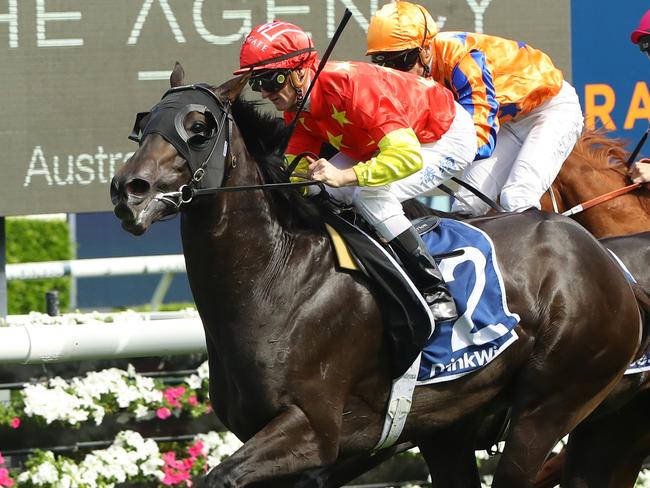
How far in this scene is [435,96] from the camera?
414 cm

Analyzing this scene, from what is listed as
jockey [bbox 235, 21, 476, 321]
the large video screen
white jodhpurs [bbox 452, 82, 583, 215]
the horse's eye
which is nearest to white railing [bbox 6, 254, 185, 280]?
the large video screen

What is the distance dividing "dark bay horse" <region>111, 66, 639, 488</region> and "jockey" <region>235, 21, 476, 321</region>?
13 centimetres

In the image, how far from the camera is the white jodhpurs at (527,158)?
16.2 ft

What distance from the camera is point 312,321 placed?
3.75m

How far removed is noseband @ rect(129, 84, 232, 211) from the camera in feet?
11.5

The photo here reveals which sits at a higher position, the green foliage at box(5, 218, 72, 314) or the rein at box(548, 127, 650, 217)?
the rein at box(548, 127, 650, 217)

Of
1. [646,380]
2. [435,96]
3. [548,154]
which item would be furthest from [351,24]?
[646,380]

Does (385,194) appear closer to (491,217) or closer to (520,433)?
(491,217)

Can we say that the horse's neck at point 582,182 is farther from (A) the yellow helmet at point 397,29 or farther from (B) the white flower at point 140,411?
(B) the white flower at point 140,411

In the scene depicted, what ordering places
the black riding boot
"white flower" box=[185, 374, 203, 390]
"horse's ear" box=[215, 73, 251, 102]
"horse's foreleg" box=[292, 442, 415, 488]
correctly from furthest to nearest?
"white flower" box=[185, 374, 203, 390]
"horse's foreleg" box=[292, 442, 415, 488]
the black riding boot
"horse's ear" box=[215, 73, 251, 102]

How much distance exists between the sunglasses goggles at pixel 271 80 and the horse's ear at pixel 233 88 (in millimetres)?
92

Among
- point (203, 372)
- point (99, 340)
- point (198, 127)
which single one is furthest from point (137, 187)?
point (203, 372)

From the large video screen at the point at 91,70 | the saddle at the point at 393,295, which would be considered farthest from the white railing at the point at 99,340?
the saddle at the point at 393,295

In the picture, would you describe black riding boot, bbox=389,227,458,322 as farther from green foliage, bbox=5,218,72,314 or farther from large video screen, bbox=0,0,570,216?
green foliage, bbox=5,218,72,314
